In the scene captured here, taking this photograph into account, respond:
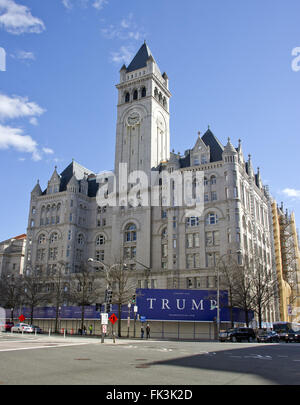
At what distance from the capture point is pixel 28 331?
56625 mm

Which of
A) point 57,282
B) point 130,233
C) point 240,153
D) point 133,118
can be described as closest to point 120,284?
point 130,233

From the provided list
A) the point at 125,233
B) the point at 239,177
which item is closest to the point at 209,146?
the point at 239,177

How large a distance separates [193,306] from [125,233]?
30057 millimetres

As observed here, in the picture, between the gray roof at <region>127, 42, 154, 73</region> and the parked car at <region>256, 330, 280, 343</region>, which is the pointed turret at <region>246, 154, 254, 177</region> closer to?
the gray roof at <region>127, 42, 154, 73</region>

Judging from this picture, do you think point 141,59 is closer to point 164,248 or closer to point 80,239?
point 80,239

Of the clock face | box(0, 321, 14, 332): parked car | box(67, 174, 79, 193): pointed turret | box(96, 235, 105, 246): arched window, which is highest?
the clock face

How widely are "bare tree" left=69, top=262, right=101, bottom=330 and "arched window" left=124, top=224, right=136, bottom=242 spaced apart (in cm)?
956

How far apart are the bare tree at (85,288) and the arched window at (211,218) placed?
78.0 feet

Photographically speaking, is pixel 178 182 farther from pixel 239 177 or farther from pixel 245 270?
pixel 245 270

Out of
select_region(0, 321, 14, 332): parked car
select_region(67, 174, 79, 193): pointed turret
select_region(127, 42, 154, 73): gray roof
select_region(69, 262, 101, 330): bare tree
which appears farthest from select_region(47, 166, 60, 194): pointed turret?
select_region(0, 321, 14, 332): parked car

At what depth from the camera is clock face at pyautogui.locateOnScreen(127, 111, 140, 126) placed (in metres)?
87.0

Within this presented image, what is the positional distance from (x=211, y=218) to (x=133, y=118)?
1275 inches

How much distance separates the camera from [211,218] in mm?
69250

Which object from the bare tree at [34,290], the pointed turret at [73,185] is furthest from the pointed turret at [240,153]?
the bare tree at [34,290]
